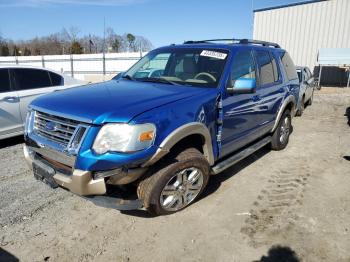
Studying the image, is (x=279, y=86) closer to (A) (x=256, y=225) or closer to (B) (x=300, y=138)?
(B) (x=300, y=138)

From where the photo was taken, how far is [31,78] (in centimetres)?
648

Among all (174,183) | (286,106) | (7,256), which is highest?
(286,106)

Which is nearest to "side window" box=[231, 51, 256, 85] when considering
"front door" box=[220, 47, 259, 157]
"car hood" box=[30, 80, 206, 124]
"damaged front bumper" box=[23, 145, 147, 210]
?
"front door" box=[220, 47, 259, 157]

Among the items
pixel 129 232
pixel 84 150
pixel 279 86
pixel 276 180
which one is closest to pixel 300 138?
pixel 279 86

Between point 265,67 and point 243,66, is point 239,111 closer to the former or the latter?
point 243,66

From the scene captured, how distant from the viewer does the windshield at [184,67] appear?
407cm

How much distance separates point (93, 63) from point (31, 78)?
21.4 meters

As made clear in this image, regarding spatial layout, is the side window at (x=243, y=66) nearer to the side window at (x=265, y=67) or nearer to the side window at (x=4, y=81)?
the side window at (x=265, y=67)

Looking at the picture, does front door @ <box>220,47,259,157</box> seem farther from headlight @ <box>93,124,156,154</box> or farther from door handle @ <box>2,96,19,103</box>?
door handle @ <box>2,96,19,103</box>

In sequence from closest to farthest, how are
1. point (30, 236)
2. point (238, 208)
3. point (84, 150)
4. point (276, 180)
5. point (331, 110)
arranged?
point (84, 150) → point (30, 236) → point (238, 208) → point (276, 180) → point (331, 110)

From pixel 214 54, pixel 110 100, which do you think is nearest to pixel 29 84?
pixel 110 100

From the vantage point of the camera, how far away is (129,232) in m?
→ 3.34

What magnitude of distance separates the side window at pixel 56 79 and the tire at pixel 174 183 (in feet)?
14.8

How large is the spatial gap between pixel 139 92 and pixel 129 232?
1.57 m
